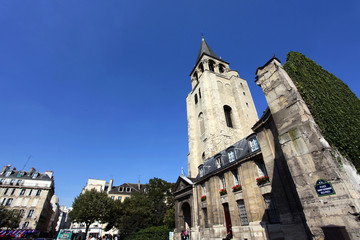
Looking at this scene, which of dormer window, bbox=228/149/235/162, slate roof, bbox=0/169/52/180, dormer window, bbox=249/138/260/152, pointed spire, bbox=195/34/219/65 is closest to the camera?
dormer window, bbox=249/138/260/152

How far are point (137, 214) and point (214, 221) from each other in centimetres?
1636

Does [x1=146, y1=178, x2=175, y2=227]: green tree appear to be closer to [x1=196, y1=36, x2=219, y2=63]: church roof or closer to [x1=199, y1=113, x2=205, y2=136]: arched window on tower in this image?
[x1=199, y1=113, x2=205, y2=136]: arched window on tower

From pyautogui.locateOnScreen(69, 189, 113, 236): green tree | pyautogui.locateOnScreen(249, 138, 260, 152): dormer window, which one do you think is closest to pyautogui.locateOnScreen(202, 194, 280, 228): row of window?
pyautogui.locateOnScreen(249, 138, 260, 152): dormer window

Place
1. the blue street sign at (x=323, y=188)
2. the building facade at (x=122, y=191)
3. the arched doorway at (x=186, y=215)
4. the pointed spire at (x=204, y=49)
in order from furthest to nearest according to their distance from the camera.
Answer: the building facade at (x=122, y=191), the pointed spire at (x=204, y=49), the arched doorway at (x=186, y=215), the blue street sign at (x=323, y=188)

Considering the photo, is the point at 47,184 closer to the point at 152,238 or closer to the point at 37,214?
the point at 37,214

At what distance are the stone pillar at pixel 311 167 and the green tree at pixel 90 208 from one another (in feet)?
100.0

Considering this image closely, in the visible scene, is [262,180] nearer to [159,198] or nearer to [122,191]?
[159,198]

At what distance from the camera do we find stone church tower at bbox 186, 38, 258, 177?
1009 inches

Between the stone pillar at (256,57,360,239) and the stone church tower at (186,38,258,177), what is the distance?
18.5m

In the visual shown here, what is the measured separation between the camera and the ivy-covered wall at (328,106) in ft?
20.0

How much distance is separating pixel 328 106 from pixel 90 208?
32294mm

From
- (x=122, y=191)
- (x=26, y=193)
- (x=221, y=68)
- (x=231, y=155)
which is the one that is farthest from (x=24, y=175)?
(x=221, y=68)

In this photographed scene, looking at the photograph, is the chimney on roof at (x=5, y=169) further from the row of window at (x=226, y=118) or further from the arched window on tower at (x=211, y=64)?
the arched window on tower at (x=211, y=64)

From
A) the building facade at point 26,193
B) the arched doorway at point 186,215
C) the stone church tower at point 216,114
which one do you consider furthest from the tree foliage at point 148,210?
the building facade at point 26,193
